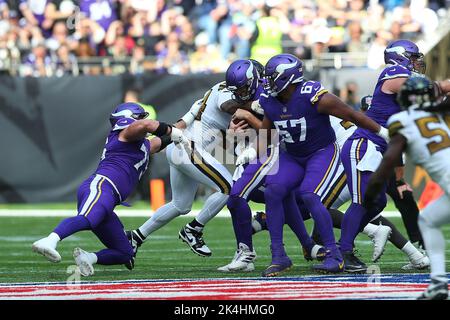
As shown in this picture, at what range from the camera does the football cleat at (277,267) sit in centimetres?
780

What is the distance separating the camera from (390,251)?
9.88 m

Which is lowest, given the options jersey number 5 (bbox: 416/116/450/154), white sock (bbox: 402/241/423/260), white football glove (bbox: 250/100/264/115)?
white sock (bbox: 402/241/423/260)

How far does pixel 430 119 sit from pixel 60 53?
11.9 metres

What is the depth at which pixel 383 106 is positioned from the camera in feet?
27.0

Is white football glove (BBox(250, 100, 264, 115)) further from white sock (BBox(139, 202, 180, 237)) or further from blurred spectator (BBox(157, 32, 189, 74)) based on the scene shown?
blurred spectator (BBox(157, 32, 189, 74))

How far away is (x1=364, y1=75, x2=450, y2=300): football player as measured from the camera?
6.11 metres

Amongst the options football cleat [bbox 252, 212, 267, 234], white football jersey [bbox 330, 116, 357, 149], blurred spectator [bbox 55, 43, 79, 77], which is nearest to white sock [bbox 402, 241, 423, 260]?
football cleat [bbox 252, 212, 267, 234]

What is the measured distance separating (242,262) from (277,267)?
0.58 metres

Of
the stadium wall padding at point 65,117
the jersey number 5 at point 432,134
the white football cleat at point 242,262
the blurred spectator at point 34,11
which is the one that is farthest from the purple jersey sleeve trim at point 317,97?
the blurred spectator at point 34,11

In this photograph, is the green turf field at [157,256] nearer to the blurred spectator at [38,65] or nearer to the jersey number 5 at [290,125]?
the jersey number 5 at [290,125]

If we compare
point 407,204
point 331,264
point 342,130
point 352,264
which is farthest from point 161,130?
point 407,204

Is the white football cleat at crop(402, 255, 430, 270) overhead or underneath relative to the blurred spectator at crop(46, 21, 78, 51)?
underneath

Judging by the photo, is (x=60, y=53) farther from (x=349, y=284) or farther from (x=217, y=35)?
(x=349, y=284)

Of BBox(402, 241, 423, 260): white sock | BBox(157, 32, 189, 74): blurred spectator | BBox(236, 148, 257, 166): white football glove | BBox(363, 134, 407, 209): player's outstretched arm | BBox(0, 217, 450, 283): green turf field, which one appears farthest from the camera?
BBox(157, 32, 189, 74): blurred spectator
